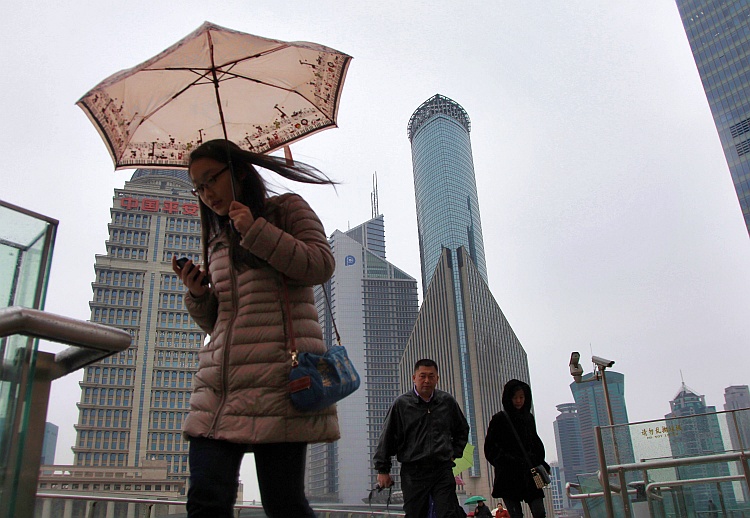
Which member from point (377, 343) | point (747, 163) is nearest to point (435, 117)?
point (377, 343)

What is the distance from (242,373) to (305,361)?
0.57 ft

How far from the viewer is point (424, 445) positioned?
377 cm

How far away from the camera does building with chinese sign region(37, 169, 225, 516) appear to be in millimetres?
61438

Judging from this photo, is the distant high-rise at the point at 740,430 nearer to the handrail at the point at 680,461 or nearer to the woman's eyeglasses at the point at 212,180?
the handrail at the point at 680,461

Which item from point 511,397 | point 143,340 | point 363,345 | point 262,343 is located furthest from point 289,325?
point 363,345

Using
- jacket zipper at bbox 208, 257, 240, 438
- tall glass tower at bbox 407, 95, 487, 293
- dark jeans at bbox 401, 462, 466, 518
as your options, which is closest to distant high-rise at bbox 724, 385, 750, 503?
dark jeans at bbox 401, 462, 466, 518

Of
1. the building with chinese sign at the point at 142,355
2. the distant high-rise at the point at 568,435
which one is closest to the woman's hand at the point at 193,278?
the building with chinese sign at the point at 142,355

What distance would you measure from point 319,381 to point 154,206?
75.1m

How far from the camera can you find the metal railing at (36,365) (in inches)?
41.1

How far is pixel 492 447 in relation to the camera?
4359mm

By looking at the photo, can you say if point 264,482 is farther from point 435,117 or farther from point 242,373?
point 435,117

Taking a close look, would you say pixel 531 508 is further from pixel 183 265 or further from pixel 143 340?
pixel 143 340

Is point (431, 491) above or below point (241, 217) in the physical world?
below

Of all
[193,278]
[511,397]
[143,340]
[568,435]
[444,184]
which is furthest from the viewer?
[568,435]
